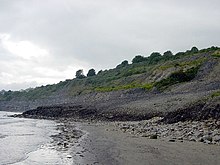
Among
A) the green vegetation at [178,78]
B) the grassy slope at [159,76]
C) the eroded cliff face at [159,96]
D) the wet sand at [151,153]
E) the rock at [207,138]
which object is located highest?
the grassy slope at [159,76]

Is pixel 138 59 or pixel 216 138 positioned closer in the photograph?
pixel 216 138

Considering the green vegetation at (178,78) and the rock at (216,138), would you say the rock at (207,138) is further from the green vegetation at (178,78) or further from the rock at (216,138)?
the green vegetation at (178,78)

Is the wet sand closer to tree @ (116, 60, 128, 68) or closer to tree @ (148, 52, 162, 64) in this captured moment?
tree @ (148, 52, 162, 64)

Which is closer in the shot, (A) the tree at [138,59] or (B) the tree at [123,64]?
(A) the tree at [138,59]

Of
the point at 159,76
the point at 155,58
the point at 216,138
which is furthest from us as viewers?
the point at 155,58

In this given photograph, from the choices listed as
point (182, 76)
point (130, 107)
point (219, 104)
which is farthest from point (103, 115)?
point (219, 104)

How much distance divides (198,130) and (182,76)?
49.7m

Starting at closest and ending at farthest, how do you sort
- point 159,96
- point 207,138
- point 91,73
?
point 207,138
point 159,96
point 91,73

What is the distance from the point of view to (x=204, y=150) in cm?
1766

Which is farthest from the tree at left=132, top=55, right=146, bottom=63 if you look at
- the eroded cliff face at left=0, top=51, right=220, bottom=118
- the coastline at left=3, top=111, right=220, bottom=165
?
the coastline at left=3, top=111, right=220, bottom=165

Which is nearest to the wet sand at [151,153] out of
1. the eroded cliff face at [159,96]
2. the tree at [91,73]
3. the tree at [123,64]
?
the eroded cliff face at [159,96]

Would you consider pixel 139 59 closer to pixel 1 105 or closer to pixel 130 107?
pixel 1 105

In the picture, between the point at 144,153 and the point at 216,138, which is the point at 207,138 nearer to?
the point at 216,138

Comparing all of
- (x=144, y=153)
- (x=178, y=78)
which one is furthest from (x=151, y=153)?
(x=178, y=78)
